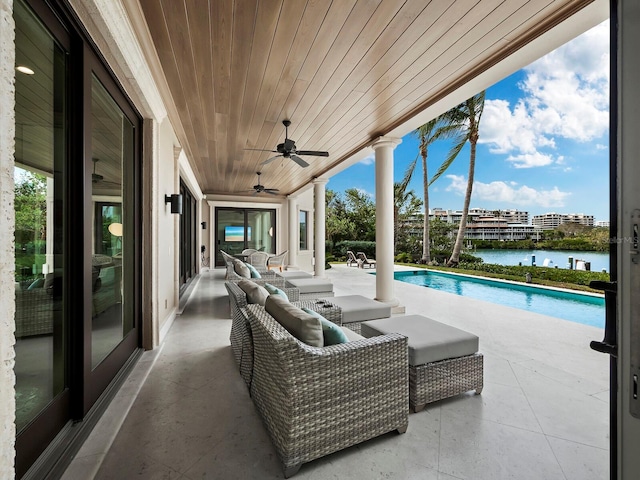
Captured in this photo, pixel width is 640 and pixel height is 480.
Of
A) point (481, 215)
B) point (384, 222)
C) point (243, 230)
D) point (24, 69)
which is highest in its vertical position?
point (481, 215)

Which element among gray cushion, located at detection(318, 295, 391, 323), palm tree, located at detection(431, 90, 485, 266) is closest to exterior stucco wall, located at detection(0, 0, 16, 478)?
gray cushion, located at detection(318, 295, 391, 323)

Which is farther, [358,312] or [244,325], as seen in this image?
[358,312]

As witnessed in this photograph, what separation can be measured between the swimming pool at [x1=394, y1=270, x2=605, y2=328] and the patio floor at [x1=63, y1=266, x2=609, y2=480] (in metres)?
3.47

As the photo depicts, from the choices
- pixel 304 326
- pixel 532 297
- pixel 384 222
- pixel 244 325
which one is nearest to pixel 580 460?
pixel 304 326

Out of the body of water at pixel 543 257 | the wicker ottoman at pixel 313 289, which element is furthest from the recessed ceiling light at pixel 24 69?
the body of water at pixel 543 257

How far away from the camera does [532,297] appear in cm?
693

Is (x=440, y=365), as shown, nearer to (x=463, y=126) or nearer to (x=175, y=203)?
(x=175, y=203)

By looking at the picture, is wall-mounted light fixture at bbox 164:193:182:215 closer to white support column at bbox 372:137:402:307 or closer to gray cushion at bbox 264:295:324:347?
gray cushion at bbox 264:295:324:347

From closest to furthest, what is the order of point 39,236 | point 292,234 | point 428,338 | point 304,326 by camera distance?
1. point 39,236
2. point 304,326
3. point 428,338
4. point 292,234

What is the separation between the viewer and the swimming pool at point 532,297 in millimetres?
5688

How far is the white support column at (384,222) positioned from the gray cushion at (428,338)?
6.91 feet

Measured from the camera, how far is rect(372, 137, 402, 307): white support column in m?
4.57

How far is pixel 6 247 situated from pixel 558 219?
17.7 m

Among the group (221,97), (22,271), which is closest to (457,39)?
(221,97)
